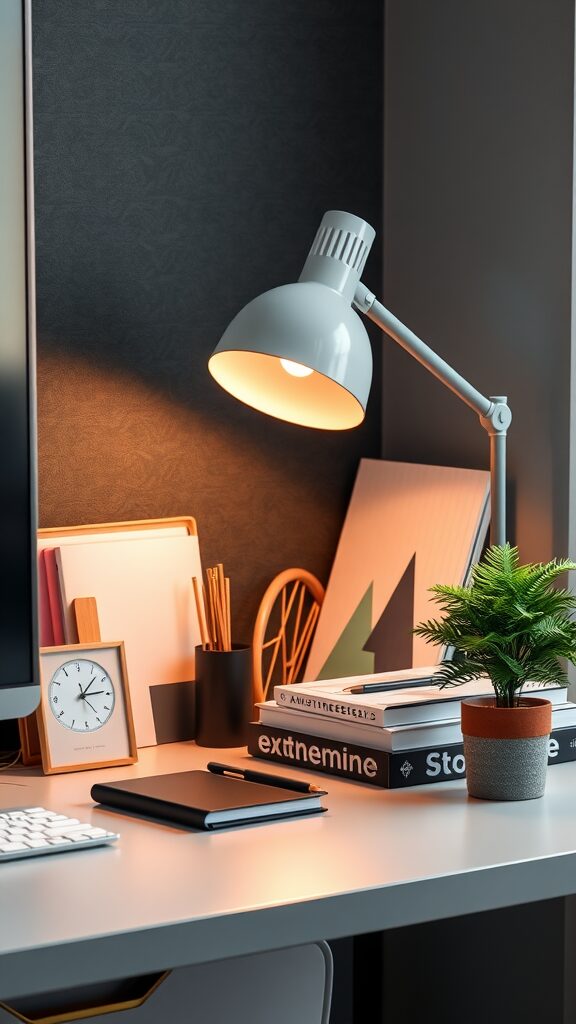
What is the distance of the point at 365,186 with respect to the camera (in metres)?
2.01

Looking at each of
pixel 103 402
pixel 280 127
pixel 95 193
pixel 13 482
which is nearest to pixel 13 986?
pixel 13 482

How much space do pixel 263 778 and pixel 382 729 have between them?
0.14 m

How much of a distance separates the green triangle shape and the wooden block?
0.38 meters

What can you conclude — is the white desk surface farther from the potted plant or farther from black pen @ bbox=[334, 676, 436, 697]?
black pen @ bbox=[334, 676, 436, 697]

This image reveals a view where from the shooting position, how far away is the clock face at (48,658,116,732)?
1.58 m

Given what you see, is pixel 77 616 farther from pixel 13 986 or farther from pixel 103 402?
pixel 13 986

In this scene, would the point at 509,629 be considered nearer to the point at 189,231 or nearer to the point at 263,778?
the point at 263,778

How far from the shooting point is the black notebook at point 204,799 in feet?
4.27

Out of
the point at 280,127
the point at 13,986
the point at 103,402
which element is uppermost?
the point at 280,127

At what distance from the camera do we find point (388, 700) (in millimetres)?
1495

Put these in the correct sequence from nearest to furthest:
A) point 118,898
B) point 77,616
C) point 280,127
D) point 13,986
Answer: point 13,986
point 118,898
point 77,616
point 280,127

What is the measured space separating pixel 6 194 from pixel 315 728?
667 mm

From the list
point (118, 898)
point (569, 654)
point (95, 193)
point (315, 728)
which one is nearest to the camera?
point (118, 898)

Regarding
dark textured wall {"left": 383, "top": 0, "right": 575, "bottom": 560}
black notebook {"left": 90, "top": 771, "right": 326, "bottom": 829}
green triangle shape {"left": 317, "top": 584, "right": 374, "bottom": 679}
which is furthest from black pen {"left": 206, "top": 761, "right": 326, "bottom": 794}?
dark textured wall {"left": 383, "top": 0, "right": 575, "bottom": 560}
